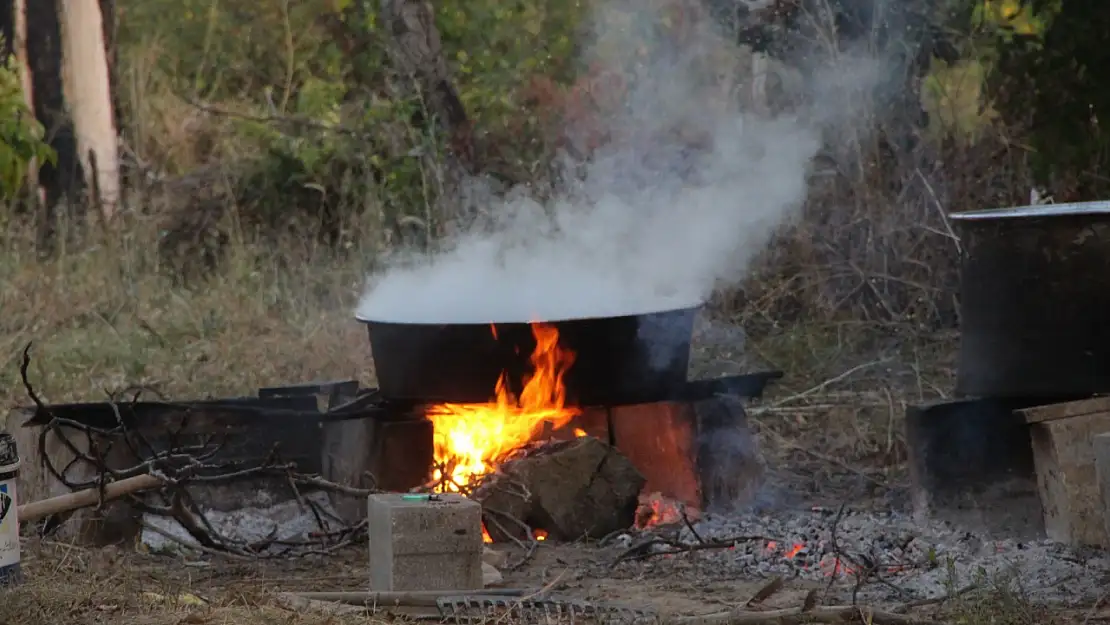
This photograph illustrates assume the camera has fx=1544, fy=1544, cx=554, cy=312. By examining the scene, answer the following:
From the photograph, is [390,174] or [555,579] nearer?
[555,579]

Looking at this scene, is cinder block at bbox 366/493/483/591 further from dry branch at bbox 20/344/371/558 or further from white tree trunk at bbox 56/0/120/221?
white tree trunk at bbox 56/0/120/221

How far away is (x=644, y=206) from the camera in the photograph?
26.2ft

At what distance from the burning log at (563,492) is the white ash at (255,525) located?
539mm

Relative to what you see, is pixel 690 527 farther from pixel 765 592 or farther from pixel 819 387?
pixel 819 387

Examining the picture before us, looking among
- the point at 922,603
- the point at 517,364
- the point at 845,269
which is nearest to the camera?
the point at 922,603

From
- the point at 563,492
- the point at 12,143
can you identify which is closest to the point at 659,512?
the point at 563,492

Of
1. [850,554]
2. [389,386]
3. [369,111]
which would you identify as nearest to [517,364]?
[389,386]

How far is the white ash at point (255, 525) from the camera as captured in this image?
486 centimetres

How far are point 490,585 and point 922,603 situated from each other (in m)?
1.17

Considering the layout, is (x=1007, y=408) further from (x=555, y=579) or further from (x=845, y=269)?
(x=845, y=269)

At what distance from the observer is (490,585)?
13.7ft

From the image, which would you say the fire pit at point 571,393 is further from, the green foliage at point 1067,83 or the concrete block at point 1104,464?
the green foliage at point 1067,83

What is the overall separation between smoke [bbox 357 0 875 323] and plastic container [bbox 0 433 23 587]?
6.30ft

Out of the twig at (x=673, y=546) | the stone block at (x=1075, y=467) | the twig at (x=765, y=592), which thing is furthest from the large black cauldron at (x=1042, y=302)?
the twig at (x=765, y=592)
